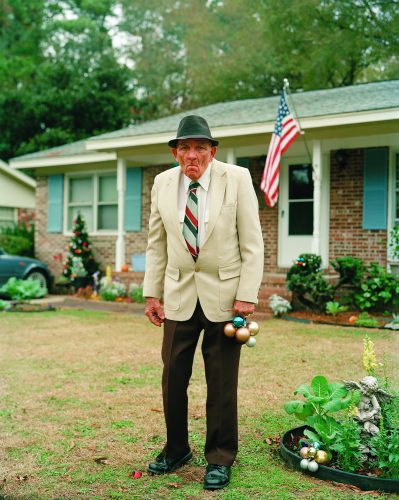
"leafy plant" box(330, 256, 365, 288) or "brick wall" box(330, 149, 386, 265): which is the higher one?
"brick wall" box(330, 149, 386, 265)

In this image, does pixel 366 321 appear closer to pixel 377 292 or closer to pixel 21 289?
pixel 377 292

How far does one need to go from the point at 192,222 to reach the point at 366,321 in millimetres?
6053

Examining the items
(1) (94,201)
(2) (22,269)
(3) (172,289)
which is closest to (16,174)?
(1) (94,201)

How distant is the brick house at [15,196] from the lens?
63.7 feet

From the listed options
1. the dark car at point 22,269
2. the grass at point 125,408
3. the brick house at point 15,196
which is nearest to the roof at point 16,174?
the brick house at point 15,196

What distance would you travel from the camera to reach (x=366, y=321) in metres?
8.86

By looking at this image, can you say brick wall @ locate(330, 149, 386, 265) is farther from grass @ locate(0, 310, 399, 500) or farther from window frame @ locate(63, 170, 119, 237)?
window frame @ locate(63, 170, 119, 237)

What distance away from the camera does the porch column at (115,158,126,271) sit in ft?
42.9

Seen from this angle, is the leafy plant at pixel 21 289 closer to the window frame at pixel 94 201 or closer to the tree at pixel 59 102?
the window frame at pixel 94 201

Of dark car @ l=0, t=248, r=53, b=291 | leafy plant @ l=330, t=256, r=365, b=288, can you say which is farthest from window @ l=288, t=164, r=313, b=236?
dark car @ l=0, t=248, r=53, b=291

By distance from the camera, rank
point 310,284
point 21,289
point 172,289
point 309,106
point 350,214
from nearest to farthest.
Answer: point 172,289 < point 310,284 < point 350,214 < point 309,106 < point 21,289

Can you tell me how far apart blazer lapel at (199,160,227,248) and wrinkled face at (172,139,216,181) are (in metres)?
0.07

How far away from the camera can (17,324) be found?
9.51 m

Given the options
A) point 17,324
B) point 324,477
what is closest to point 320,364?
point 324,477
